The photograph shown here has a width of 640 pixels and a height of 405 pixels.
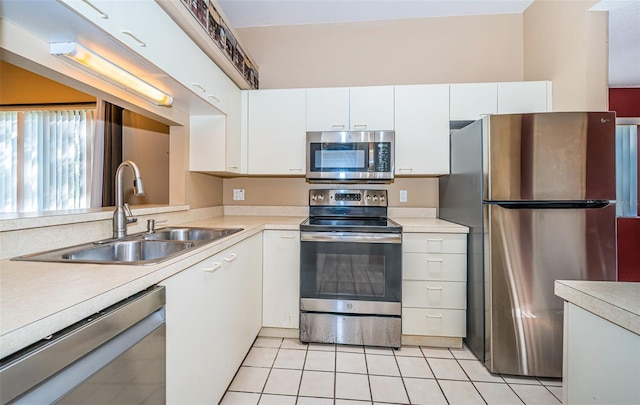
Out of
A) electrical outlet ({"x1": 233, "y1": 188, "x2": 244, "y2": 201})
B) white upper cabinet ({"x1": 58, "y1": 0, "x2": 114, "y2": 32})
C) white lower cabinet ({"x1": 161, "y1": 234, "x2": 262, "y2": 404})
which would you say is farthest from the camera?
electrical outlet ({"x1": 233, "y1": 188, "x2": 244, "y2": 201})

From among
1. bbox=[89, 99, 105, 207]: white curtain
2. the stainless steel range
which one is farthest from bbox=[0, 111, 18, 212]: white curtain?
the stainless steel range

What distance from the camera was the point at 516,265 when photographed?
5.67 feet

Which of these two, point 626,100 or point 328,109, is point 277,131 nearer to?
point 328,109

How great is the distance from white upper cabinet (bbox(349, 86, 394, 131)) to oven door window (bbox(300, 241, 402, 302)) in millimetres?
984

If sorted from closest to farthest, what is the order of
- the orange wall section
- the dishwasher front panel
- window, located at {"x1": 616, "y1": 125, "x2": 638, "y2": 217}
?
the dishwasher front panel → the orange wall section → window, located at {"x1": 616, "y1": 125, "x2": 638, "y2": 217}

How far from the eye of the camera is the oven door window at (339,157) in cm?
227

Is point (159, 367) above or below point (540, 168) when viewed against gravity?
below

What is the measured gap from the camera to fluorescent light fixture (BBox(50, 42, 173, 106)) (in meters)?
1.11

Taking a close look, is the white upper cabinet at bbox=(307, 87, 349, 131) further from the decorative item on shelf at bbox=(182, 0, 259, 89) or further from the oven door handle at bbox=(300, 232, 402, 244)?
the oven door handle at bbox=(300, 232, 402, 244)

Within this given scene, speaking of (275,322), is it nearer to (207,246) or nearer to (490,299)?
(207,246)

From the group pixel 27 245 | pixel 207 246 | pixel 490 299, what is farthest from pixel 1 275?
pixel 490 299

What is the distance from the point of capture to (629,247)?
3373 mm

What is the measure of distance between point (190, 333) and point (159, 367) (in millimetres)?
207

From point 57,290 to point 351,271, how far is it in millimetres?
1590
